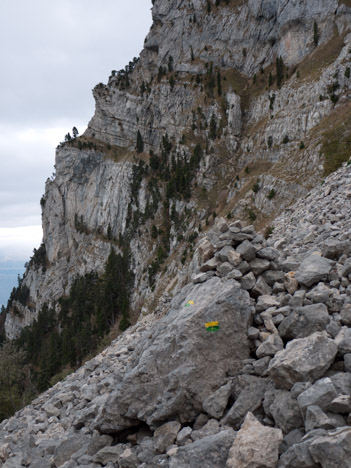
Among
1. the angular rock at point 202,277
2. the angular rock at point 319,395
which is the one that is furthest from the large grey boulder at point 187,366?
the angular rock at point 319,395

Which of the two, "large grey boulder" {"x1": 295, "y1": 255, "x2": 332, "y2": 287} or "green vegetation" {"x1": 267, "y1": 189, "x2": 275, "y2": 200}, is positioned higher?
"green vegetation" {"x1": 267, "y1": 189, "x2": 275, "y2": 200}

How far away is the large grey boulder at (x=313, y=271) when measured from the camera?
28.2 ft

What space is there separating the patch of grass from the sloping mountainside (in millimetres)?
319

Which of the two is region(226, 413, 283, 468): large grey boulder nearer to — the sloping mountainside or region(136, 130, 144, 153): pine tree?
the sloping mountainside

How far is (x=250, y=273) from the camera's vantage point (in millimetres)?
9398

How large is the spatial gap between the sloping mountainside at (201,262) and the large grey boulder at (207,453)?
41mm

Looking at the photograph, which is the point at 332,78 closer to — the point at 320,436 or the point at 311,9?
the point at 311,9

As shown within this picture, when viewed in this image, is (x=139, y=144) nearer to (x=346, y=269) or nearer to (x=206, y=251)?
(x=206, y=251)

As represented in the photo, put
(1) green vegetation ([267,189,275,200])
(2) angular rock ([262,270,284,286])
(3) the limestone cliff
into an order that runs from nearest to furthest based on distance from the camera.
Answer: (2) angular rock ([262,270,284,286])
(1) green vegetation ([267,189,275,200])
(3) the limestone cliff

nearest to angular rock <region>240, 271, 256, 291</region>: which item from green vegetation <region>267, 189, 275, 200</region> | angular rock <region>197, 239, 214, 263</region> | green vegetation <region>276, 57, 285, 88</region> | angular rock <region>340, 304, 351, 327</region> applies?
angular rock <region>197, 239, 214, 263</region>

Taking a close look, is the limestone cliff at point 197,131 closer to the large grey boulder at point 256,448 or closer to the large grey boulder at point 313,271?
the large grey boulder at point 313,271

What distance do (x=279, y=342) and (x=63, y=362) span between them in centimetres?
9281

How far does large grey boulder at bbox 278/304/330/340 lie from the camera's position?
24.2ft

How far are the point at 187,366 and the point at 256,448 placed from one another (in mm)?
2959
